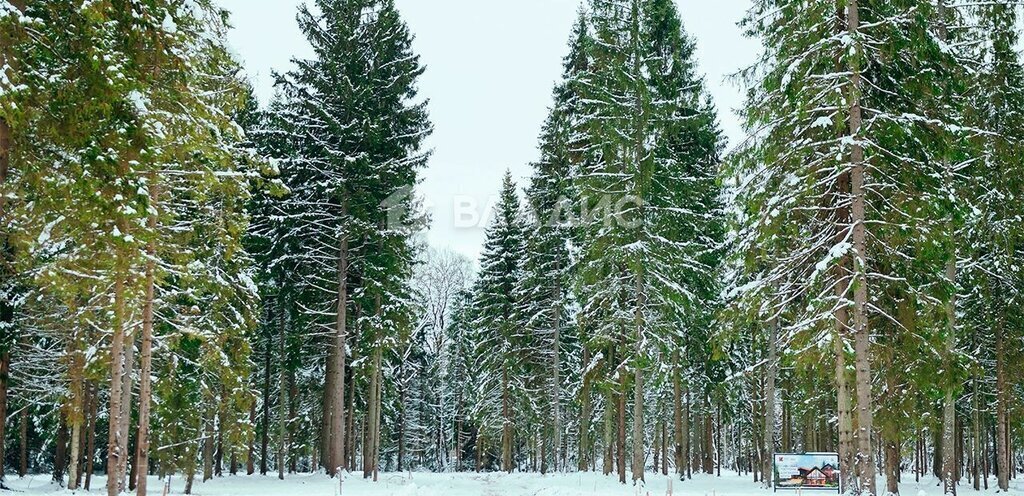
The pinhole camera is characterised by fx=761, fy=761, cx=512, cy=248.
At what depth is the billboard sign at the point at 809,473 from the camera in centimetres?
1980

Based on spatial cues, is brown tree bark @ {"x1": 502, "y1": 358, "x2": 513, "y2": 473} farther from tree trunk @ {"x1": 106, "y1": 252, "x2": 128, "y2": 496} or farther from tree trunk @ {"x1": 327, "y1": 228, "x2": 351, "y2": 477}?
tree trunk @ {"x1": 106, "y1": 252, "x2": 128, "y2": 496}

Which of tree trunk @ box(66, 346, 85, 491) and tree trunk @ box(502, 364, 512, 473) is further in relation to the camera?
tree trunk @ box(502, 364, 512, 473)

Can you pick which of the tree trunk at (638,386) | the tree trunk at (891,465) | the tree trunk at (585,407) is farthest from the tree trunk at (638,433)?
the tree trunk at (891,465)

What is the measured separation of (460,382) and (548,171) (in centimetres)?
2702

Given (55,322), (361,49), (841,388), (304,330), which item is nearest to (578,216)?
(361,49)

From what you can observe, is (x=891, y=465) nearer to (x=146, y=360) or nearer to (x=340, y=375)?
(x=340, y=375)

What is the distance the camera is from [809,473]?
784 inches

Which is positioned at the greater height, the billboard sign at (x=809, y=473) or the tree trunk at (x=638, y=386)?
the tree trunk at (x=638, y=386)

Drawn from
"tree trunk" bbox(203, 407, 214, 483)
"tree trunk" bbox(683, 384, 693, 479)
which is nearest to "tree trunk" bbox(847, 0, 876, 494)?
"tree trunk" bbox(683, 384, 693, 479)

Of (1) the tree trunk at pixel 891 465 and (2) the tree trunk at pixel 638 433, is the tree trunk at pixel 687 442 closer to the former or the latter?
(2) the tree trunk at pixel 638 433

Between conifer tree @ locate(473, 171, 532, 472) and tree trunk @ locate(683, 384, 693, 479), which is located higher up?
conifer tree @ locate(473, 171, 532, 472)

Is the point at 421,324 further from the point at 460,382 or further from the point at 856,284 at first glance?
the point at 856,284

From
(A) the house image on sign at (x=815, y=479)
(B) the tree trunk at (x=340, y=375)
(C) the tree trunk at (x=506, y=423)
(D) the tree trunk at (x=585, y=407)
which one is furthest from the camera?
(C) the tree trunk at (x=506, y=423)

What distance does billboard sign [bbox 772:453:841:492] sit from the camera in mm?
19797
